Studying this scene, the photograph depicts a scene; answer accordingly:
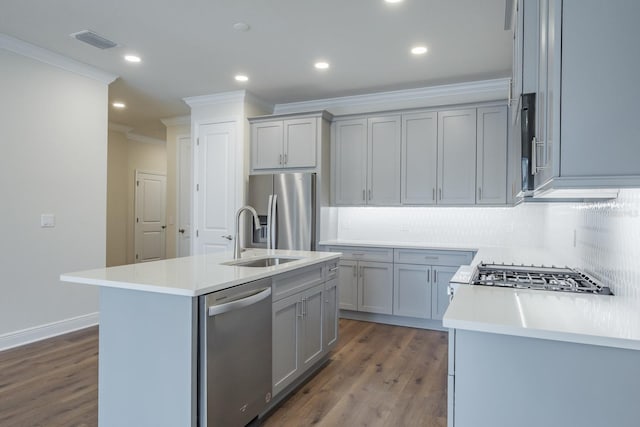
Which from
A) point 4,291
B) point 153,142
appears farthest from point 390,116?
point 153,142

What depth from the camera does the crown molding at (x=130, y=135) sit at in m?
6.89

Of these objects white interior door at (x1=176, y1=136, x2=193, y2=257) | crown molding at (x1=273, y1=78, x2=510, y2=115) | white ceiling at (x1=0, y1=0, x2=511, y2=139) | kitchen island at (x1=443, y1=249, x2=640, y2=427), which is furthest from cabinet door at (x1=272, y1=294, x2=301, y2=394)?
white interior door at (x1=176, y1=136, x2=193, y2=257)

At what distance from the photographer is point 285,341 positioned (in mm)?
2523

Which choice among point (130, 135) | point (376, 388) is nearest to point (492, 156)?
point (376, 388)

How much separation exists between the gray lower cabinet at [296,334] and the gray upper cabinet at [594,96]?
5.76 ft

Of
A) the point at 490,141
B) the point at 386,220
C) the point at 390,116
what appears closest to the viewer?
the point at 490,141

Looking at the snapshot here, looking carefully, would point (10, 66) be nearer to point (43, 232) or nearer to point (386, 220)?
point (43, 232)

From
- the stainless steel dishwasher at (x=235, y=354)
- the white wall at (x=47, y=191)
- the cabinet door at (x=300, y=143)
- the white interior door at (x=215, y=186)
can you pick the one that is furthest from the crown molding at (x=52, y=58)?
the stainless steel dishwasher at (x=235, y=354)

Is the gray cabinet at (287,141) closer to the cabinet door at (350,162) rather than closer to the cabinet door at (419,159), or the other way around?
the cabinet door at (350,162)

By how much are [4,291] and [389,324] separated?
12.3 feet

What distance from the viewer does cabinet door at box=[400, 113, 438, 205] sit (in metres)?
4.54

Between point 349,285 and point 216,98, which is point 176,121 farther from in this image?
point 349,285

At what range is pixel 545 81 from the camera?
1.28 meters

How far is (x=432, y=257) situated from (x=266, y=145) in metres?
2.44
